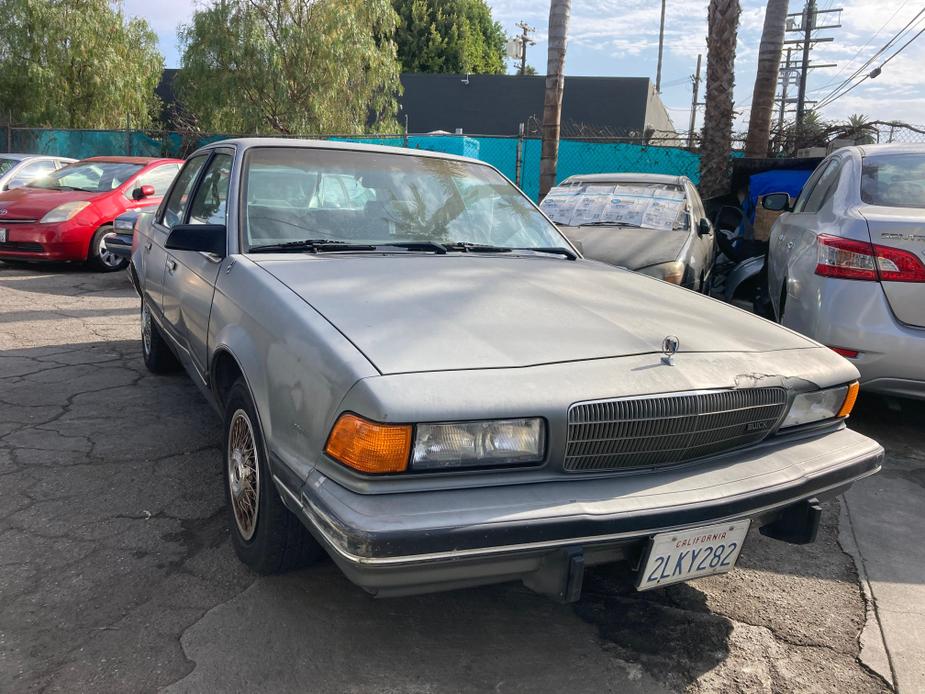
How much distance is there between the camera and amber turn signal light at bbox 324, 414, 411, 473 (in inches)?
75.5

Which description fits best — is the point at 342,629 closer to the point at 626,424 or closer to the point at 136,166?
the point at 626,424

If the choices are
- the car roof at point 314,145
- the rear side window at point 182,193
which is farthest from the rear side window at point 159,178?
the car roof at point 314,145

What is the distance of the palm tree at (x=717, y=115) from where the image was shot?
1129cm

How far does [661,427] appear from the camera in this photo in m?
2.18

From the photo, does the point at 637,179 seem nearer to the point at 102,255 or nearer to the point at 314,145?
the point at 314,145

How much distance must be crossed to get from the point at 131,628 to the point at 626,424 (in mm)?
1679

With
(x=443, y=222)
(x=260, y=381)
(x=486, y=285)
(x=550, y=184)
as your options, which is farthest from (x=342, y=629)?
(x=550, y=184)

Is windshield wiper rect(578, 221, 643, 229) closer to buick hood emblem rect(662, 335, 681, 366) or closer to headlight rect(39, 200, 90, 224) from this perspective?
buick hood emblem rect(662, 335, 681, 366)

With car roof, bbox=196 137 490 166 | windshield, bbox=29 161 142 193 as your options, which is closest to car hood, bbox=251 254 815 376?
car roof, bbox=196 137 490 166

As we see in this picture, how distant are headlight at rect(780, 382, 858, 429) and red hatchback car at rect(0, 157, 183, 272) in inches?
326

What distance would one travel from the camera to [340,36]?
1805cm

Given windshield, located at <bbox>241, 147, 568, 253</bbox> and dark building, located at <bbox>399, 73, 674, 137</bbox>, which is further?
Result: dark building, located at <bbox>399, 73, 674, 137</bbox>

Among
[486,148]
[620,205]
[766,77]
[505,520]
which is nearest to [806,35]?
[486,148]

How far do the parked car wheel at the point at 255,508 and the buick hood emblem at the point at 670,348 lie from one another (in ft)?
4.21
